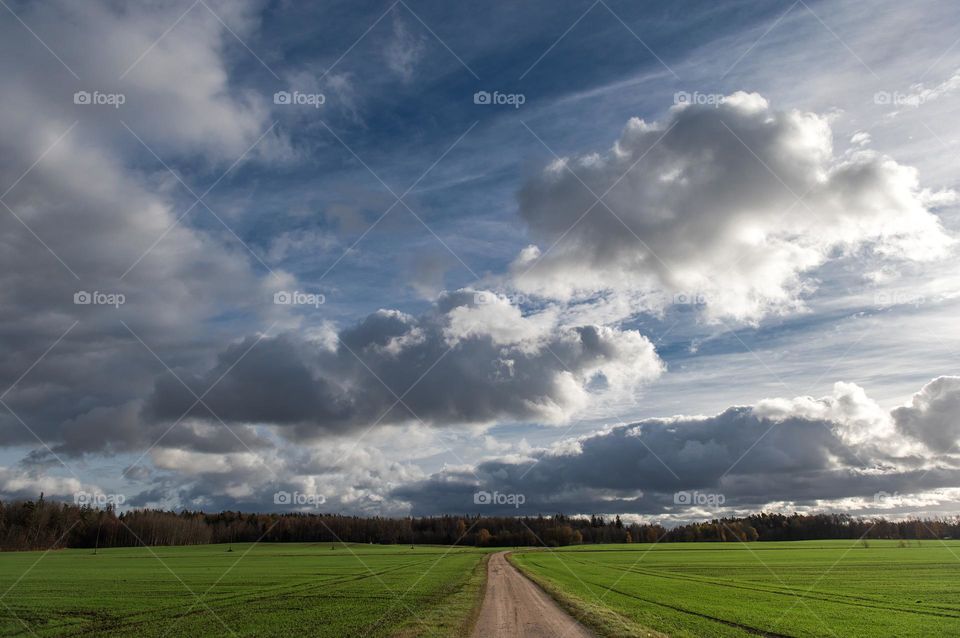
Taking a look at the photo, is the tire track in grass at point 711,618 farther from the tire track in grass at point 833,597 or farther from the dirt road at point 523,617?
the tire track in grass at point 833,597

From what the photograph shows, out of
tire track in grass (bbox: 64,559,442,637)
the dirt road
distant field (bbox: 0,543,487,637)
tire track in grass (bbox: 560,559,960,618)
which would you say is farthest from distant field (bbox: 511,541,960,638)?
tire track in grass (bbox: 64,559,442,637)

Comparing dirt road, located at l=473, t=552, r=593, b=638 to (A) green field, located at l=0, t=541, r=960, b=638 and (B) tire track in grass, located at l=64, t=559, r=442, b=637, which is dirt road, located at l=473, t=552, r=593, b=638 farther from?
(B) tire track in grass, located at l=64, t=559, r=442, b=637

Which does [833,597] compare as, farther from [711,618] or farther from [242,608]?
[242,608]

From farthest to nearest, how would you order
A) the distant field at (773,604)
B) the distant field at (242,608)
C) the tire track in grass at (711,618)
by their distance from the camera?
the distant field at (773,604) → the distant field at (242,608) → the tire track in grass at (711,618)

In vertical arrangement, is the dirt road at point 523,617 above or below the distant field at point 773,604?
above

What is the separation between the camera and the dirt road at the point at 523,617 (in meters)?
24.5

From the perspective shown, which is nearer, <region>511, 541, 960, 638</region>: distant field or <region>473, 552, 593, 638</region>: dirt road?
<region>473, 552, 593, 638</region>: dirt road

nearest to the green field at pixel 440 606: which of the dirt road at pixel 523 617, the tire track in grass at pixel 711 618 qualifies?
the tire track in grass at pixel 711 618

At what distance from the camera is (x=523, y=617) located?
28.8 meters

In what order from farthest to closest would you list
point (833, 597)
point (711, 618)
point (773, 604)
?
point (833, 597), point (773, 604), point (711, 618)

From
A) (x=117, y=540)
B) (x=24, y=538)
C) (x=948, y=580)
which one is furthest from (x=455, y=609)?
(x=117, y=540)

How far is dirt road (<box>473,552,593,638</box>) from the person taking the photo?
80.2 feet

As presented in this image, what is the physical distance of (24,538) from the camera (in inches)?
6127

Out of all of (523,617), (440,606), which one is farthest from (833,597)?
(440,606)
